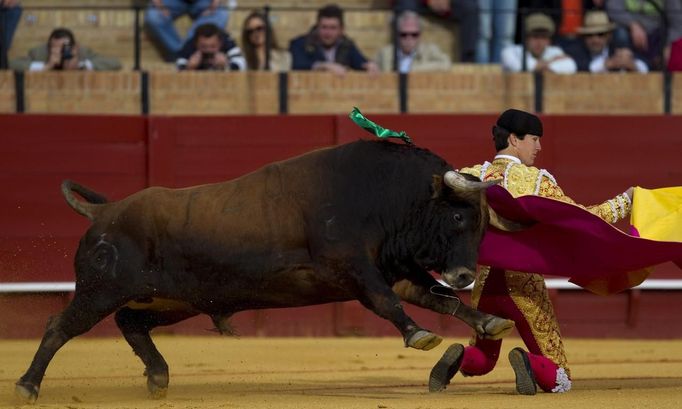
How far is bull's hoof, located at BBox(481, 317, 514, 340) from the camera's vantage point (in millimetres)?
5660

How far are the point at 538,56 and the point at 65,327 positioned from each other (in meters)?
4.74

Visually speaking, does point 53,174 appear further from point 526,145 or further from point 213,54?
point 526,145

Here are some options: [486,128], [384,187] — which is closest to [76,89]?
[486,128]

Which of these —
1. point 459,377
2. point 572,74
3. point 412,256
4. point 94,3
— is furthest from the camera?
point 94,3

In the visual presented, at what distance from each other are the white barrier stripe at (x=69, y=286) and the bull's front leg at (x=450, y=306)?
3.08 metres

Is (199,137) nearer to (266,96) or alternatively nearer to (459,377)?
(266,96)

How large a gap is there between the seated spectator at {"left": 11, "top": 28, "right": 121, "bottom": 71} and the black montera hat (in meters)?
4.38

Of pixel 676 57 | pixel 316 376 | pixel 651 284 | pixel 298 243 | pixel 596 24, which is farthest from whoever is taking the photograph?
pixel 596 24

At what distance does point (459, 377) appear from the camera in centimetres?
726

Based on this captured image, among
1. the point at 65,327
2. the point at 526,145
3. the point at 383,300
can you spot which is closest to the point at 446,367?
the point at 383,300

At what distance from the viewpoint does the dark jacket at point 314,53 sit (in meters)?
9.84

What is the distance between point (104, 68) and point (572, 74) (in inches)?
112

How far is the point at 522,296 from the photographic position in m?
5.98

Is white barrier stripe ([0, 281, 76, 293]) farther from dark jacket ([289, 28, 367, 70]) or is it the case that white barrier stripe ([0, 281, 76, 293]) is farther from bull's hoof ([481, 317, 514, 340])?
bull's hoof ([481, 317, 514, 340])
